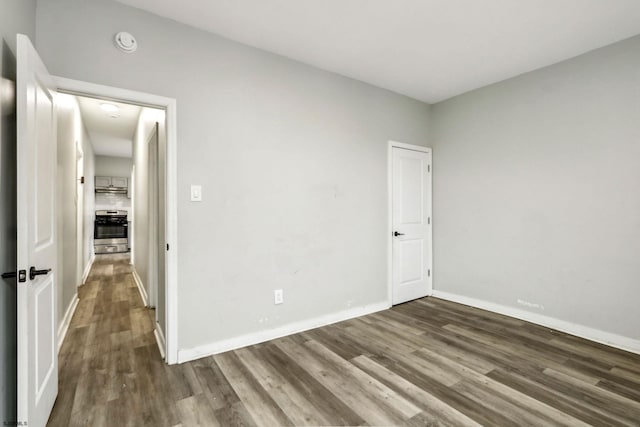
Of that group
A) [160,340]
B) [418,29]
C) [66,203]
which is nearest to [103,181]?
[66,203]

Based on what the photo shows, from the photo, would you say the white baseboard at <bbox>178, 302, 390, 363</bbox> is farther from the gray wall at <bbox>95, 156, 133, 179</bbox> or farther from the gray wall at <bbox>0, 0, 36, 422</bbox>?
the gray wall at <bbox>95, 156, 133, 179</bbox>

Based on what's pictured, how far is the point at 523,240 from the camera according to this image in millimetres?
3344

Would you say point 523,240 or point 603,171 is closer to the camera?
point 603,171

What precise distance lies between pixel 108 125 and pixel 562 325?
707cm

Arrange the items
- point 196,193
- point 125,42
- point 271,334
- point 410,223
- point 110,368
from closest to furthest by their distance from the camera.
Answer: point 125,42 < point 110,368 < point 196,193 < point 271,334 < point 410,223

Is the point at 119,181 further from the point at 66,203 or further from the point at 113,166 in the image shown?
the point at 66,203

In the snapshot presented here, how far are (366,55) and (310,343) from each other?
9.06ft

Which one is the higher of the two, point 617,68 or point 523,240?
point 617,68

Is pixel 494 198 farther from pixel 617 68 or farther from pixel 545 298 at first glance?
pixel 617 68

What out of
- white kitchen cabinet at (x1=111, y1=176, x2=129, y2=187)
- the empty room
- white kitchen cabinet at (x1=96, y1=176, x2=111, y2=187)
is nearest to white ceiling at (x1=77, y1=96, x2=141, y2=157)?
the empty room

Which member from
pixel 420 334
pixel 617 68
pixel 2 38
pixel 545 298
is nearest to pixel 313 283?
pixel 420 334

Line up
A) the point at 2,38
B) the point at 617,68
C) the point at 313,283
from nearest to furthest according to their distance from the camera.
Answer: the point at 2,38, the point at 617,68, the point at 313,283

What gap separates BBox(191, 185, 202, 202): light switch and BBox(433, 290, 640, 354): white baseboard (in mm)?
3372

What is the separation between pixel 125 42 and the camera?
2.17 meters
